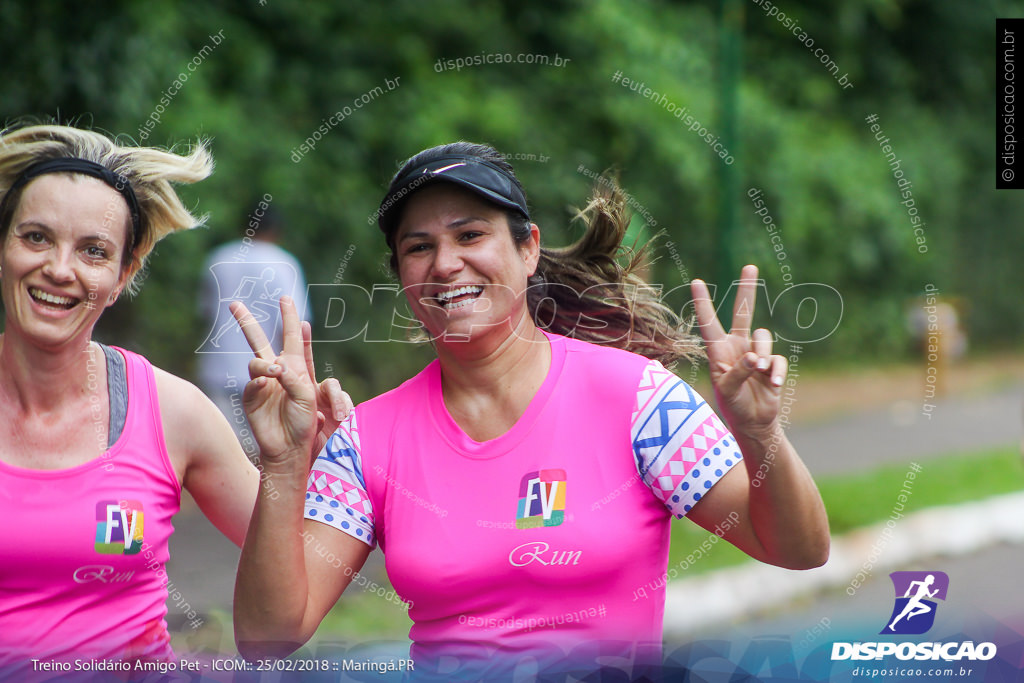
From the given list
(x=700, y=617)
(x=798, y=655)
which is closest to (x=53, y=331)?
(x=798, y=655)

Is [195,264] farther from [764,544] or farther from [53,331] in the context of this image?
[764,544]

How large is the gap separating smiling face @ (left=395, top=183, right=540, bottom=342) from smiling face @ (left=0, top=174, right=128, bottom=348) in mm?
670

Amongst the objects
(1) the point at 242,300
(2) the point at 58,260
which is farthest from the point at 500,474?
(1) the point at 242,300

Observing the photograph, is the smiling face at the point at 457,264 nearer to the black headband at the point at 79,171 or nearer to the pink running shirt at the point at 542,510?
the pink running shirt at the point at 542,510

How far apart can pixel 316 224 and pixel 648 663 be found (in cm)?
646

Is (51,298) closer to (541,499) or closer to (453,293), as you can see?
(453,293)

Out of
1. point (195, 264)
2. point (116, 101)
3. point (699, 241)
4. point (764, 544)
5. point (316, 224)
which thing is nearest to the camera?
point (764, 544)

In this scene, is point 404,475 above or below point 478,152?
below

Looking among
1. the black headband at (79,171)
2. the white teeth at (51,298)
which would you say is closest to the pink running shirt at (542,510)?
the white teeth at (51,298)

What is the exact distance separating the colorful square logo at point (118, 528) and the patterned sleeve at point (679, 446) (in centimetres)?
105

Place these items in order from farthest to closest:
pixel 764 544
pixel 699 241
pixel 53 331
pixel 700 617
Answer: pixel 699 241, pixel 700 617, pixel 53 331, pixel 764 544

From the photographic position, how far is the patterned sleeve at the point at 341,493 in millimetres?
2113

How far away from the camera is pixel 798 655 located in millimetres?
2137

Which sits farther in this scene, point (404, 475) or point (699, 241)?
point (699, 241)
